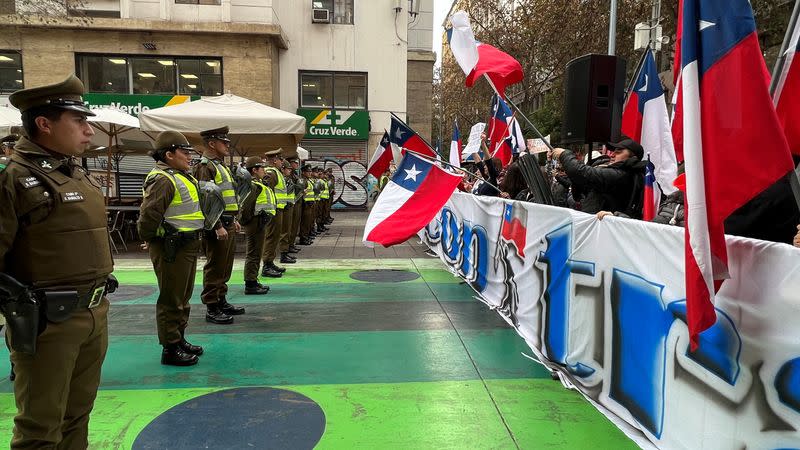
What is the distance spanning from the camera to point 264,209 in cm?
713

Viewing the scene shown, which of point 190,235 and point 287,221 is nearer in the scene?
point 190,235

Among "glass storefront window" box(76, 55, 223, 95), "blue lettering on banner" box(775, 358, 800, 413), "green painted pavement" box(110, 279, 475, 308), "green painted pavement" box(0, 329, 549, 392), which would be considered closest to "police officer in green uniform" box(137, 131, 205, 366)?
"green painted pavement" box(0, 329, 549, 392)

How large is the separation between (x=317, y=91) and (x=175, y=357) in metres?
19.4

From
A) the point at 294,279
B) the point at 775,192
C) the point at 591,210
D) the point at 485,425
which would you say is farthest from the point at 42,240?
Result: the point at 294,279

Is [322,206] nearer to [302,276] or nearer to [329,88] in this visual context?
[302,276]

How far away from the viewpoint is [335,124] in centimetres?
2211

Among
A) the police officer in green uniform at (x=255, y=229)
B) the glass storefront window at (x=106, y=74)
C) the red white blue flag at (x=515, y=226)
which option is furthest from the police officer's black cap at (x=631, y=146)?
the glass storefront window at (x=106, y=74)

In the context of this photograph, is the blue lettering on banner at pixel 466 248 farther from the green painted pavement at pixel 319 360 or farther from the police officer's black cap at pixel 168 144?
the police officer's black cap at pixel 168 144

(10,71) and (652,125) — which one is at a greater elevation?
(10,71)

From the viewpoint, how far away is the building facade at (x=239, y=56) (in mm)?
19125

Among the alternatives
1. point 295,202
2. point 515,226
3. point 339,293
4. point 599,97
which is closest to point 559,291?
point 515,226

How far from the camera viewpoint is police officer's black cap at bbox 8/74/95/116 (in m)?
2.40

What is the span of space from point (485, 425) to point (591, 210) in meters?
2.37

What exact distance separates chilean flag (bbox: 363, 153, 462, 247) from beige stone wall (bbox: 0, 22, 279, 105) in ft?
51.4
